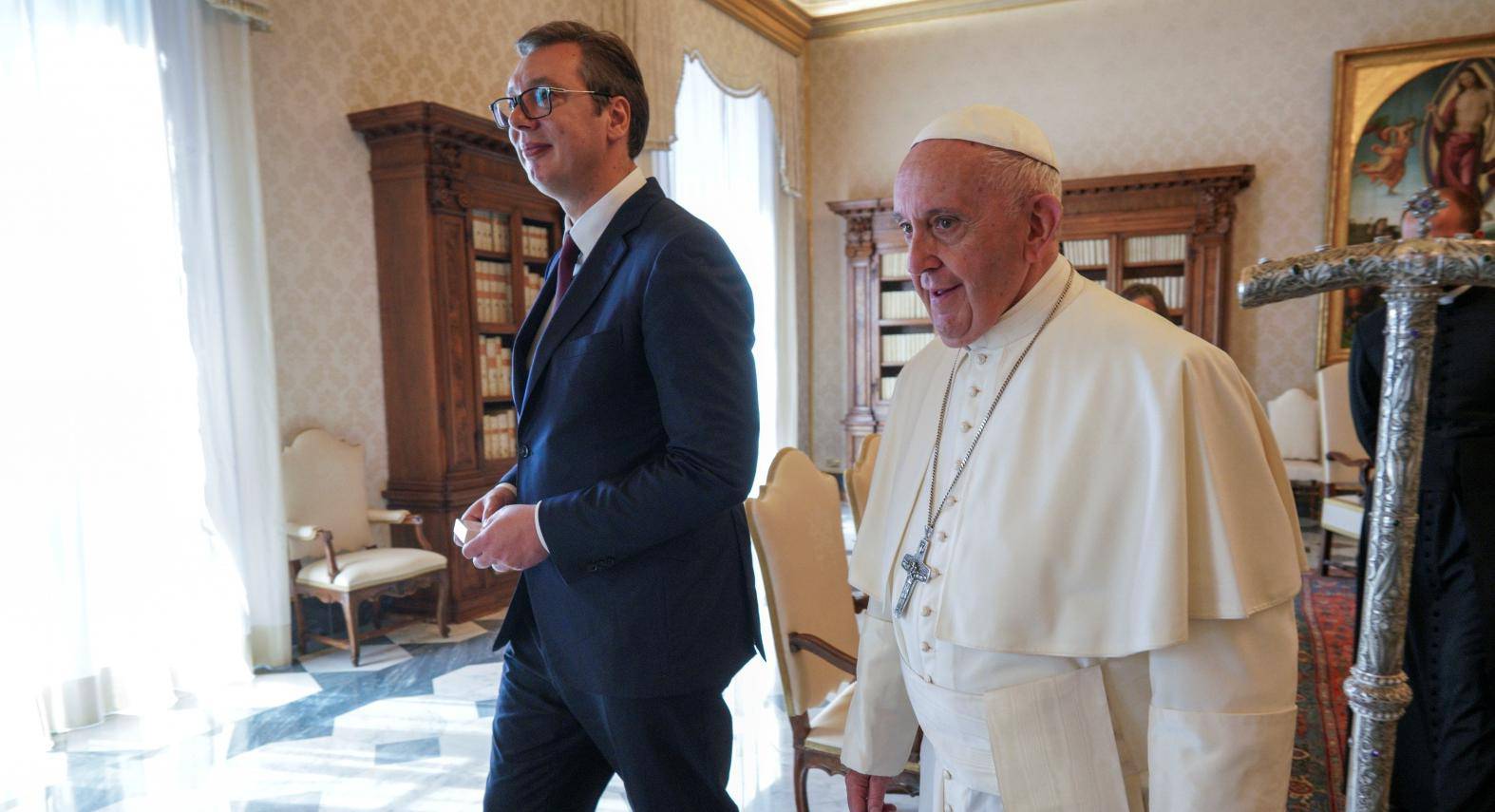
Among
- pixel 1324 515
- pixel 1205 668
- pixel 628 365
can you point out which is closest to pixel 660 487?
pixel 628 365

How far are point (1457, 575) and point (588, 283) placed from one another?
7.23ft

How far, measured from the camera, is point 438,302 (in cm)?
477

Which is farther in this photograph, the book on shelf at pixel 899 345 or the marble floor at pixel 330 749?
the book on shelf at pixel 899 345

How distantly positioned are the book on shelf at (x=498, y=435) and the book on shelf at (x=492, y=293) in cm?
54

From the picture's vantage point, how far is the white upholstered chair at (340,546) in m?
4.19

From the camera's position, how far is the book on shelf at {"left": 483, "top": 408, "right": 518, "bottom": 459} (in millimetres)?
5145

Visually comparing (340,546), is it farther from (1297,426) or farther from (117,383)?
(1297,426)

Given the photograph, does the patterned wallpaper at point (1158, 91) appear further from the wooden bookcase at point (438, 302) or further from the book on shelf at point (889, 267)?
the wooden bookcase at point (438, 302)

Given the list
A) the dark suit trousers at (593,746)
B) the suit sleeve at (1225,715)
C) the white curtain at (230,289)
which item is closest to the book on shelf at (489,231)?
the white curtain at (230,289)

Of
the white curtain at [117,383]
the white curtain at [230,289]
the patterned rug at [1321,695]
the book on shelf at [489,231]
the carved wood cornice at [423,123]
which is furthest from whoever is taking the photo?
the book on shelf at [489,231]

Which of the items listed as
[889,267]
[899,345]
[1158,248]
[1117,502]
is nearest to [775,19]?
[889,267]

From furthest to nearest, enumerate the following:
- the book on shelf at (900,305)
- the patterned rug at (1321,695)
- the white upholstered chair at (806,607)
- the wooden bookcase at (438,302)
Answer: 1. the book on shelf at (900,305)
2. the wooden bookcase at (438,302)
3. the patterned rug at (1321,695)
4. the white upholstered chair at (806,607)

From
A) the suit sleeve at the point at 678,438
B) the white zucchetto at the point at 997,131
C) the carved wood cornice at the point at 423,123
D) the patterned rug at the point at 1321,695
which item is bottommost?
the patterned rug at the point at 1321,695

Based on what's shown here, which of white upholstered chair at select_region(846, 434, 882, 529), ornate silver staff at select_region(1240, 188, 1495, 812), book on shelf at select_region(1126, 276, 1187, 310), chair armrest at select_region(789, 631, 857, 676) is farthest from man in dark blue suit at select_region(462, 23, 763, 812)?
book on shelf at select_region(1126, 276, 1187, 310)
